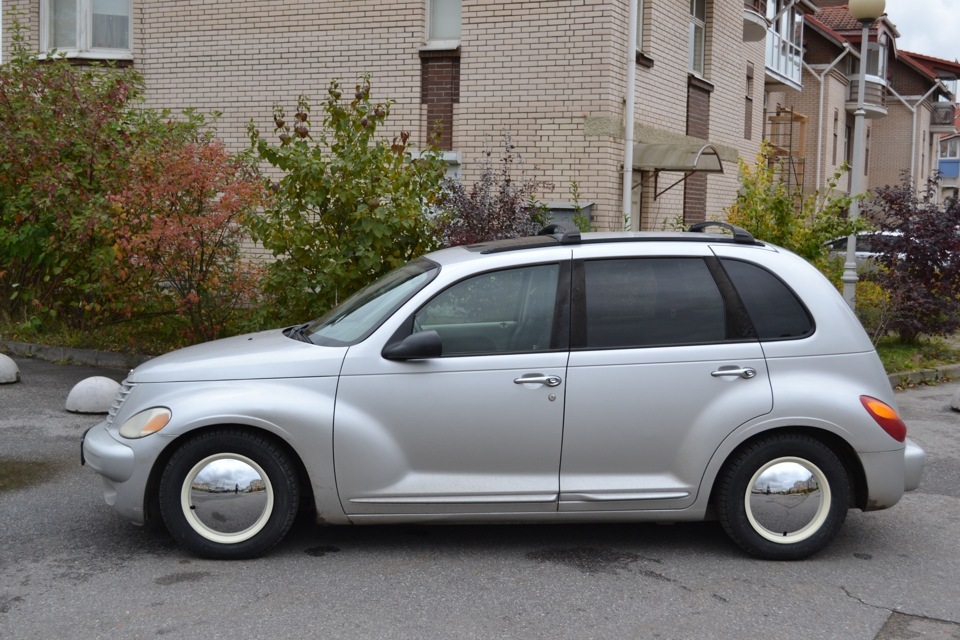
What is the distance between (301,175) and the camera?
990 centimetres

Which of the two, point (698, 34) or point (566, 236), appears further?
point (698, 34)

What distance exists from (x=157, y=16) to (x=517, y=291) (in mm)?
12830

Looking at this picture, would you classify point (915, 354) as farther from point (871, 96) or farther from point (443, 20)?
point (871, 96)

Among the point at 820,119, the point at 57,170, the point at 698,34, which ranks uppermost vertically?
the point at 820,119

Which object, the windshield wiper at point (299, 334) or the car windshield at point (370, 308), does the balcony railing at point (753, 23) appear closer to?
the car windshield at point (370, 308)

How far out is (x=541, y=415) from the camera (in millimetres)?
5523

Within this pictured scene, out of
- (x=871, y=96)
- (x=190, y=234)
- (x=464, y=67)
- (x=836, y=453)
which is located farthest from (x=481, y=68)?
(x=871, y=96)

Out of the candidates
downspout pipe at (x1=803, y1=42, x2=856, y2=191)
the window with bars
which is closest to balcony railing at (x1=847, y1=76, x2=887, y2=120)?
downspout pipe at (x1=803, y1=42, x2=856, y2=191)

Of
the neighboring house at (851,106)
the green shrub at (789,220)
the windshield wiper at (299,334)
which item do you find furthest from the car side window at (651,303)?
the neighboring house at (851,106)

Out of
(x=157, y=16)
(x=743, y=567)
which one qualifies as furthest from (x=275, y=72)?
(x=743, y=567)

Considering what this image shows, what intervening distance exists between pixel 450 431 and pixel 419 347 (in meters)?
0.45

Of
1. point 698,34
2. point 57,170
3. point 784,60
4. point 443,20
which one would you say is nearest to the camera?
point 57,170

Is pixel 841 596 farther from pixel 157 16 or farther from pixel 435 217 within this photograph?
pixel 157 16

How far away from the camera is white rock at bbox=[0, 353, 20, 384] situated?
34.5 feet
